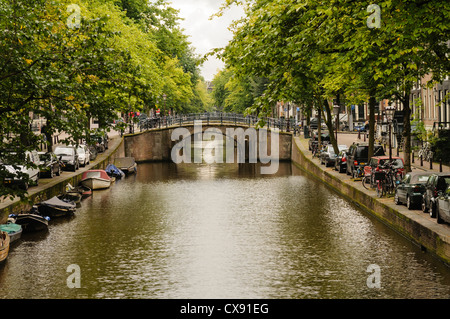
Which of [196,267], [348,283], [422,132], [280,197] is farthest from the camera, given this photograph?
[422,132]

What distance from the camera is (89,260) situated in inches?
791

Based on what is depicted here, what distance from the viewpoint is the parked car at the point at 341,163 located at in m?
38.3

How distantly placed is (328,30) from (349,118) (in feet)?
212

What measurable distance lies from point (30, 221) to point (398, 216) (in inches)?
497

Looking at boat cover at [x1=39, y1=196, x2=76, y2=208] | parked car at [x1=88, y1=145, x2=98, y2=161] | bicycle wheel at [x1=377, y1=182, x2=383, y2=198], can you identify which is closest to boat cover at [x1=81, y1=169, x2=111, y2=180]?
parked car at [x1=88, y1=145, x2=98, y2=161]

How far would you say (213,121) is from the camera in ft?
218

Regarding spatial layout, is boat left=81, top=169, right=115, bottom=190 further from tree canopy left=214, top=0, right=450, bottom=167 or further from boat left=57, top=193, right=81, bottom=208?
tree canopy left=214, top=0, right=450, bottom=167

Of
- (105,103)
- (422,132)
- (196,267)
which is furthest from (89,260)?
(422,132)

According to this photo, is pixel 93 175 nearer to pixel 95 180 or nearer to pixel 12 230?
pixel 95 180

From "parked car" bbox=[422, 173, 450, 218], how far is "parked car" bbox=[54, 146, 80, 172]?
2286 cm

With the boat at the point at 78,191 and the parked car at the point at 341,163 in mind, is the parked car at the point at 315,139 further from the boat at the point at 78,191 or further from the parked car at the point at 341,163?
the boat at the point at 78,191

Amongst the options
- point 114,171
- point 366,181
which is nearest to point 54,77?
point 366,181

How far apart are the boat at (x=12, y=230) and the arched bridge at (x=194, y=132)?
36.0 meters

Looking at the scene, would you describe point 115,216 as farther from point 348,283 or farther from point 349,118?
point 349,118
